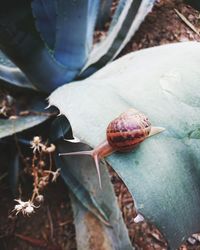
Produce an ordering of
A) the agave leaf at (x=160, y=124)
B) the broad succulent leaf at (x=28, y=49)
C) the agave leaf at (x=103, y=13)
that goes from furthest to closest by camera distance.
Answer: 1. the agave leaf at (x=103, y=13)
2. the broad succulent leaf at (x=28, y=49)
3. the agave leaf at (x=160, y=124)

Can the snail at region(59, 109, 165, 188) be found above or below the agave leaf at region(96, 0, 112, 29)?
above

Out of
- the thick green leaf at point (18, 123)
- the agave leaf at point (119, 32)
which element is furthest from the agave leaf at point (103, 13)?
the thick green leaf at point (18, 123)

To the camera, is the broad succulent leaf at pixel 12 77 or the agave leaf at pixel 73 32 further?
the broad succulent leaf at pixel 12 77

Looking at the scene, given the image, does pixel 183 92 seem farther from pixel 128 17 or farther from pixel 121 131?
pixel 128 17

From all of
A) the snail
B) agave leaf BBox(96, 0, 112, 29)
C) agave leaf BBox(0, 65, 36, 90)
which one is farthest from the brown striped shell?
agave leaf BBox(96, 0, 112, 29)

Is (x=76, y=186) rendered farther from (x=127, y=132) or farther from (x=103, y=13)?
(x=103, y=13)

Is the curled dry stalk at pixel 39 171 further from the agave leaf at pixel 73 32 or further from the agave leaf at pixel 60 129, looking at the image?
the agave leaf at pixel 73 32

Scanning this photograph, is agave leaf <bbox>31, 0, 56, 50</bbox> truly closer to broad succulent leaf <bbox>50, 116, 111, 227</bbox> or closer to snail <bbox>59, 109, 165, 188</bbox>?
broad succulent leaf <bbox>50, 116, 111, 227</bbox>
